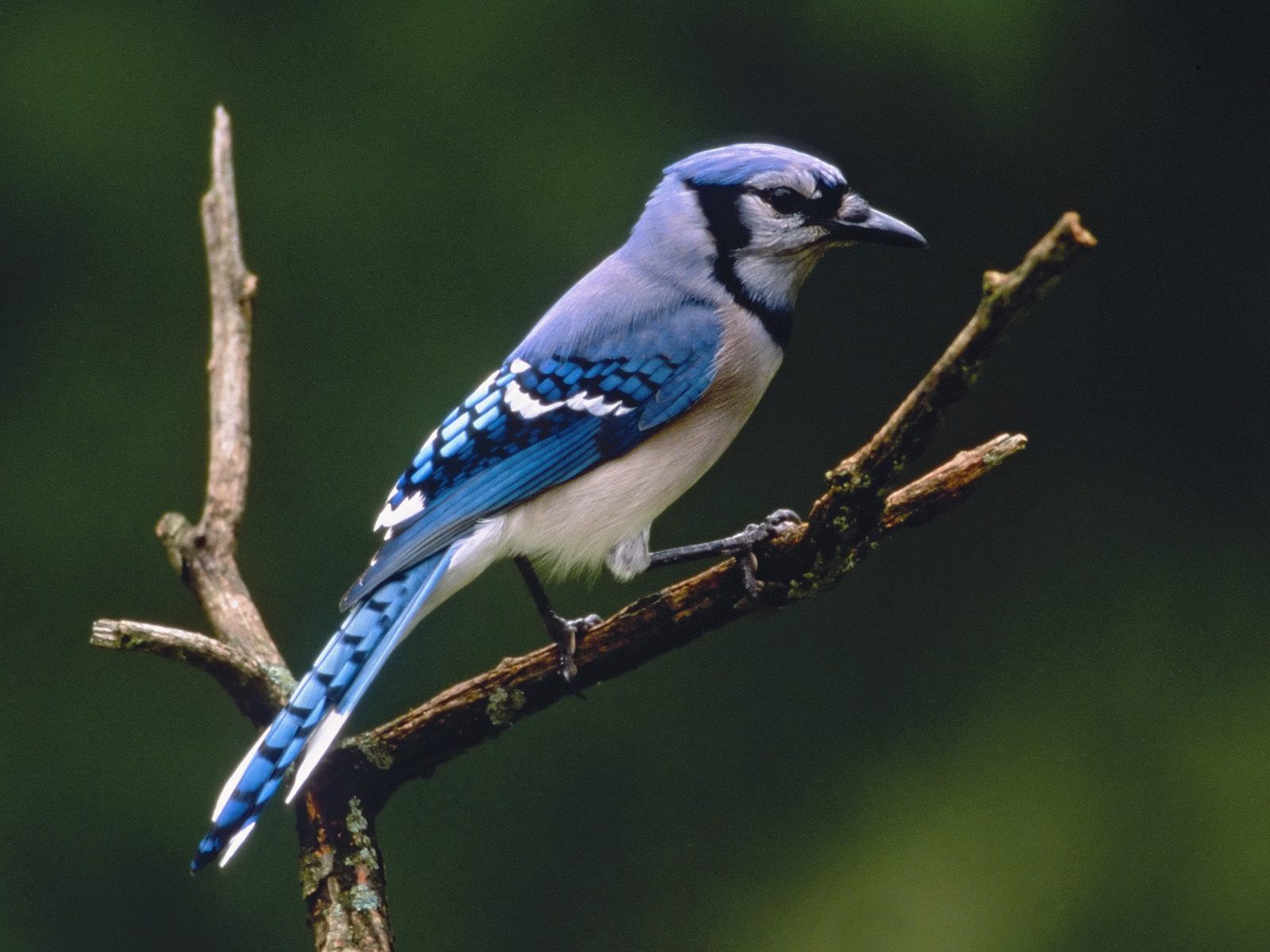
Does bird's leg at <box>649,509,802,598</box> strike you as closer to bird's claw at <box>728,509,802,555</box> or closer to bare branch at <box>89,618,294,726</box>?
bird's claw at <box>728,509,802,555</box>

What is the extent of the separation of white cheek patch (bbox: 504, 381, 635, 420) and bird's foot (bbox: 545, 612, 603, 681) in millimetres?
320

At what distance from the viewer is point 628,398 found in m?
2.08

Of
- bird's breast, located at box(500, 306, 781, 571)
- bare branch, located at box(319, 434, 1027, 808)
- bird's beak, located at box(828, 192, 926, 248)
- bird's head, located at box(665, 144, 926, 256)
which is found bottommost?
bare branch, located at box(319, 434, 1027, 808)

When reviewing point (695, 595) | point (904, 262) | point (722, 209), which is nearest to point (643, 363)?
point (722, 209)

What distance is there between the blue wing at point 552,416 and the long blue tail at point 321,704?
9cm

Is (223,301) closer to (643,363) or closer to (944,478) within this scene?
(643,363)

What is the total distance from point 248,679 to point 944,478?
0.97 metres

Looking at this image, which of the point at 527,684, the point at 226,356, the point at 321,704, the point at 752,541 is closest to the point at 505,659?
the point at 527,684

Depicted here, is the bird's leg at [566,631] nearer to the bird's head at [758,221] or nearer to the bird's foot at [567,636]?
the bird's foot at [567,636]

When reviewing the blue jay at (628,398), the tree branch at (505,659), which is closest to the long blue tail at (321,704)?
the blue jay at (628,398)

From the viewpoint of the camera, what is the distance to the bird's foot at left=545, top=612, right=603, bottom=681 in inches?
73.0

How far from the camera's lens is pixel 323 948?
5.54ft

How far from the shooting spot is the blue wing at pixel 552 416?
198 cm

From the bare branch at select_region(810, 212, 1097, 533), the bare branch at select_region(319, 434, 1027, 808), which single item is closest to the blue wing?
the bare branch at select_region(319, 434, 1027, 808)
